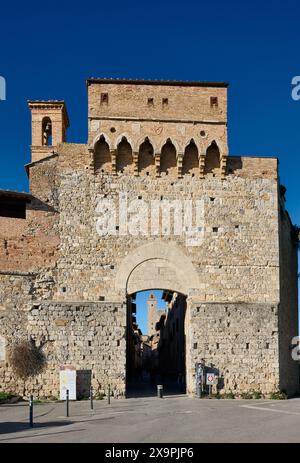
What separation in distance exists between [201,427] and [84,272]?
10187 millimetres

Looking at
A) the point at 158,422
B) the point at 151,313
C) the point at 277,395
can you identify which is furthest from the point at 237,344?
the point at 151,313

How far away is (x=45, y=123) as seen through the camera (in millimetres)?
32031

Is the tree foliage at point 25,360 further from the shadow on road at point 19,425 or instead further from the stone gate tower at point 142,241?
the shadow on road at point 19,425

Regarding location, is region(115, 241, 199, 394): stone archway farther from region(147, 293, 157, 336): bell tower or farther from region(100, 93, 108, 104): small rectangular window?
region(147, 293, 157, 336): bell tower

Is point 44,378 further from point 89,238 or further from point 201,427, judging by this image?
point 201,427

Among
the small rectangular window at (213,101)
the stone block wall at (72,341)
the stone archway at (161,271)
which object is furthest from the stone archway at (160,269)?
the small rectangular window at (213,101)

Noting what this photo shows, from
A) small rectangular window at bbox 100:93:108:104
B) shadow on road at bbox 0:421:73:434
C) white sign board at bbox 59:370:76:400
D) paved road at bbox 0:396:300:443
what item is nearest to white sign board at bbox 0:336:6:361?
paved road at bbox 0:396:300:443

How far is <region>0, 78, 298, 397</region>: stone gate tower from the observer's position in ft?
72.8

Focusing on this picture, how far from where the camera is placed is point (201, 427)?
1362 centimetres

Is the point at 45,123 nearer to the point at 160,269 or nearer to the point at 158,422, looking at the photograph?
the point at 160,269

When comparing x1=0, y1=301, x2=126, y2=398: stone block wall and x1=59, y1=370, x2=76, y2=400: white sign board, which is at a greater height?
x1=0, y1=301, x2=126, y2=398: stone block wall

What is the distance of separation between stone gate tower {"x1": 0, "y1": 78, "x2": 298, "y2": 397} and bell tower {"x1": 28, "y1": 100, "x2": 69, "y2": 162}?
7.37m

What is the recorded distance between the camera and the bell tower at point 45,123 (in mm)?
30969

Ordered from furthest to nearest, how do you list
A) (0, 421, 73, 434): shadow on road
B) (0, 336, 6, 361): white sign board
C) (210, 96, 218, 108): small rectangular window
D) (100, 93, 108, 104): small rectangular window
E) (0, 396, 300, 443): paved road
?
(210, 96, 218, 108): small rectangular window < (100, 93, 108, 104): small rectangular window < (0, 336, 6, 361): white sign board < (0, 421, 73, 434): shadow on road < (0, 396, 300, 443): paved road
